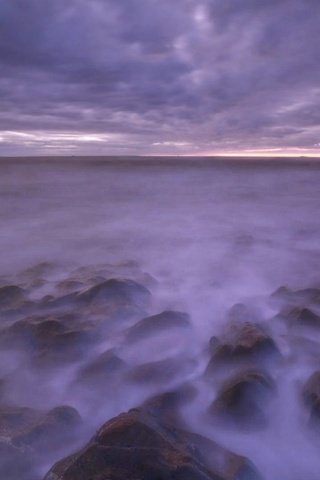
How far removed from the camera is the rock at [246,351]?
364 cm

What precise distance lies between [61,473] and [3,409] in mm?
986

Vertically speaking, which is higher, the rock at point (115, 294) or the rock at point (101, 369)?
the rock at point (115, 294)

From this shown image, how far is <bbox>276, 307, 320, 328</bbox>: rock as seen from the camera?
14.4ft

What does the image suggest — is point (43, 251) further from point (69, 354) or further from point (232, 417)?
point (232, 417)

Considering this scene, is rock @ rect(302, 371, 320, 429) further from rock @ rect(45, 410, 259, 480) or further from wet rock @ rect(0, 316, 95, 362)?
wet rock @ rect(0, 316, 95, 362)

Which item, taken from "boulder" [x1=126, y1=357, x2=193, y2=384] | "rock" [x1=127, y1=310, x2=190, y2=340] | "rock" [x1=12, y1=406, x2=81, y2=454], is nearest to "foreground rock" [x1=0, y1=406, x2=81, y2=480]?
"rock" [x1=12, y1=406, x2=81, y2=454]

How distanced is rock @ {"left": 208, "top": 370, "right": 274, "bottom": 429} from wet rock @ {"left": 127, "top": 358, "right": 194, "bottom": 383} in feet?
1.96

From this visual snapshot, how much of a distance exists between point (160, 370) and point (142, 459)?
1.65 meters

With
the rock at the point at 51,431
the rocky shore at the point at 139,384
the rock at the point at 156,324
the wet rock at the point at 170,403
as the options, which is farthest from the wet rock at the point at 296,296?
the rock at the point at 51,431

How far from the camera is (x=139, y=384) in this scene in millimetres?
3602

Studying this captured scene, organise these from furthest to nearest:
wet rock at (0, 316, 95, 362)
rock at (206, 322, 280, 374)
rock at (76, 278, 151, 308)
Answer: rock at (76, 278, 151, 308) < wet rock at (0, 316, 95, 362) < rock at (206, 322, 280, 374)

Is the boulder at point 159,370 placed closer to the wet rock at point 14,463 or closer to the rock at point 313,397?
the rock at point 313,397

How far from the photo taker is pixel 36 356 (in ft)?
12.8

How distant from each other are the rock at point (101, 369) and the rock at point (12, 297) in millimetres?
1631
